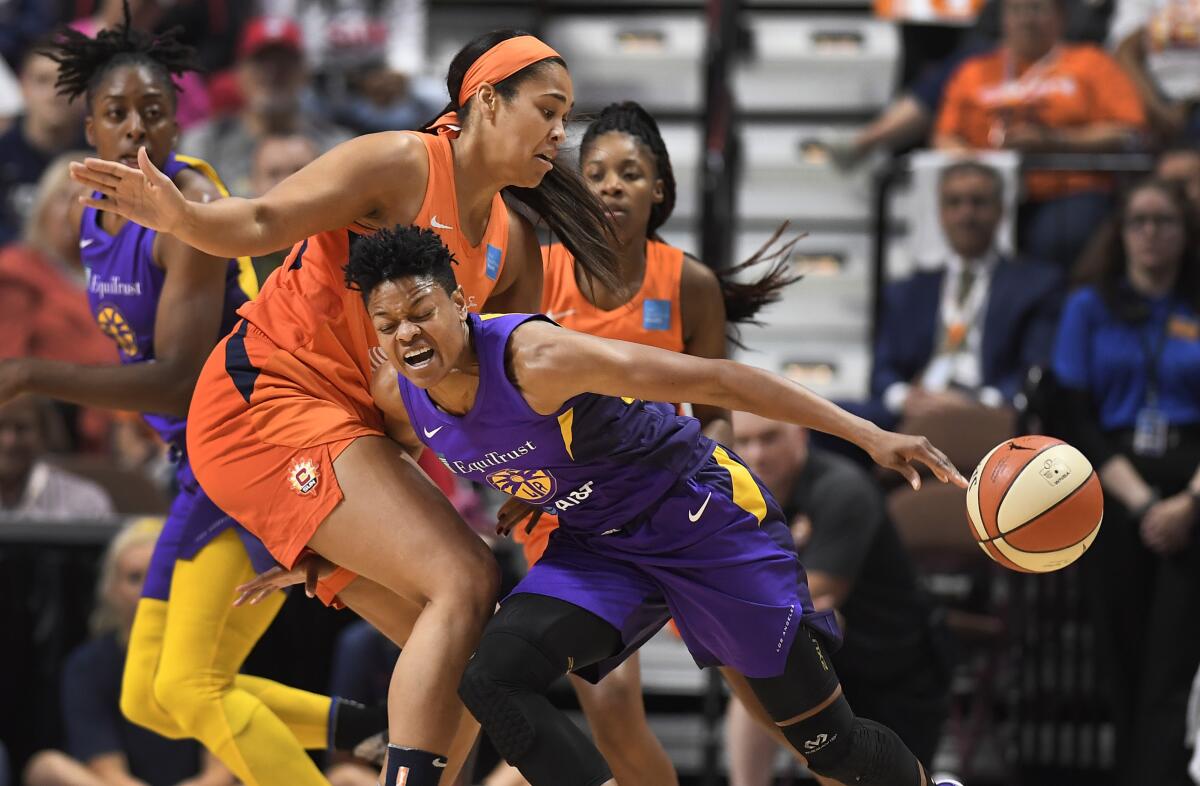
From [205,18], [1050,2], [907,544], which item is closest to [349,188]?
[907,544]

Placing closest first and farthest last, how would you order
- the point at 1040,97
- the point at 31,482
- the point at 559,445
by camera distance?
1. the point at 559,445
2. the point at 31,482
3. the point at 1040,97

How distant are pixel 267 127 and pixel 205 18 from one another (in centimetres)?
126

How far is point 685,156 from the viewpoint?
8.76 meters

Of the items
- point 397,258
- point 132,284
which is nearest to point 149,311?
point 132,284

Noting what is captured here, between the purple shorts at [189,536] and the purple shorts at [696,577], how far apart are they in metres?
0.77

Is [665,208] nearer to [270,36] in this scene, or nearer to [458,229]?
[458,229]

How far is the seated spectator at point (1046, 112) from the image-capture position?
7.59 m

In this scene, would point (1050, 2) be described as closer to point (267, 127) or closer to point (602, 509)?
point (267, 127)

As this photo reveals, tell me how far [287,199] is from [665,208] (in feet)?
4.80

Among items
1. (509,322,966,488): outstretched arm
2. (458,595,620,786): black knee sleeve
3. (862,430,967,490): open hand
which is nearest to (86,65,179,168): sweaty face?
(509,322,966,488): outstretched arm

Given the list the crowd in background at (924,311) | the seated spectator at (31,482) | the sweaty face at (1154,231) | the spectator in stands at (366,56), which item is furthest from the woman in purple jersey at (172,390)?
the spectator in stands at (366,56)

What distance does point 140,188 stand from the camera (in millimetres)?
3422

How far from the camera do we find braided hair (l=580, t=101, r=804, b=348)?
4613 mm

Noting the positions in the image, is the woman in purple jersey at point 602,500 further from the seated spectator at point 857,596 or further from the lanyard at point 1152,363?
the lanyard at point 1152,363
